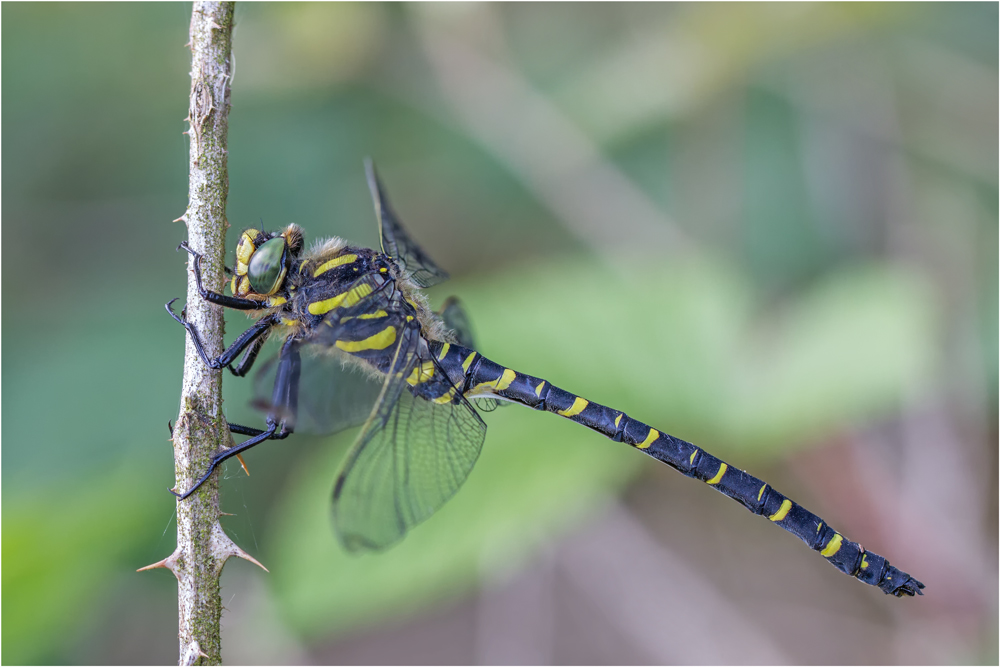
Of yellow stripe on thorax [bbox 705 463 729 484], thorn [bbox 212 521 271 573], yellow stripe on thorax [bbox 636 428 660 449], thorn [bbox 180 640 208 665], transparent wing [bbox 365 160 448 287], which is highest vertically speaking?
transparent wing [bbox 365 160 448 287]

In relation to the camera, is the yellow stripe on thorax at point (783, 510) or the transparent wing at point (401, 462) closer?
the transparent wing at point (401, 462)

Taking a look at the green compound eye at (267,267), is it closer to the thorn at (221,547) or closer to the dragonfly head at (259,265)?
the dragonfly head at (259,265)

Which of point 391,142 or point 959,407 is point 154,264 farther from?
point 959,407

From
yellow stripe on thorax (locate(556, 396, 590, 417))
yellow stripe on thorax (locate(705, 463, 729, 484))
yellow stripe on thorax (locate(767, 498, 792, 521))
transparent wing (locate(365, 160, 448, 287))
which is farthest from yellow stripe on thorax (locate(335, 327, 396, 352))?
yellow stripe on thorax (locate(767, 498, 792, 521))

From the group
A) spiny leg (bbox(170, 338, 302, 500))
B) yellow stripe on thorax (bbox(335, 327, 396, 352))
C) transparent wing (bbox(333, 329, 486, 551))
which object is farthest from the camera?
yellow stripe on thorax (bbox(335, 327, 396, 352))

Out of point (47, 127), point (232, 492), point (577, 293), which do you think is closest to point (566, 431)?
point (577, 293)

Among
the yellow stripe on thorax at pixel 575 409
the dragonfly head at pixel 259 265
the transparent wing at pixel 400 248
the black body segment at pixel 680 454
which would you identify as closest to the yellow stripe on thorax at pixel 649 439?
the black body segment at pixel 680 454

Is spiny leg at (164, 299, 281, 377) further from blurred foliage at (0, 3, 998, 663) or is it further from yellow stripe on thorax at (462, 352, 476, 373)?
blurred foliage at (0, 3, 998, 663)
